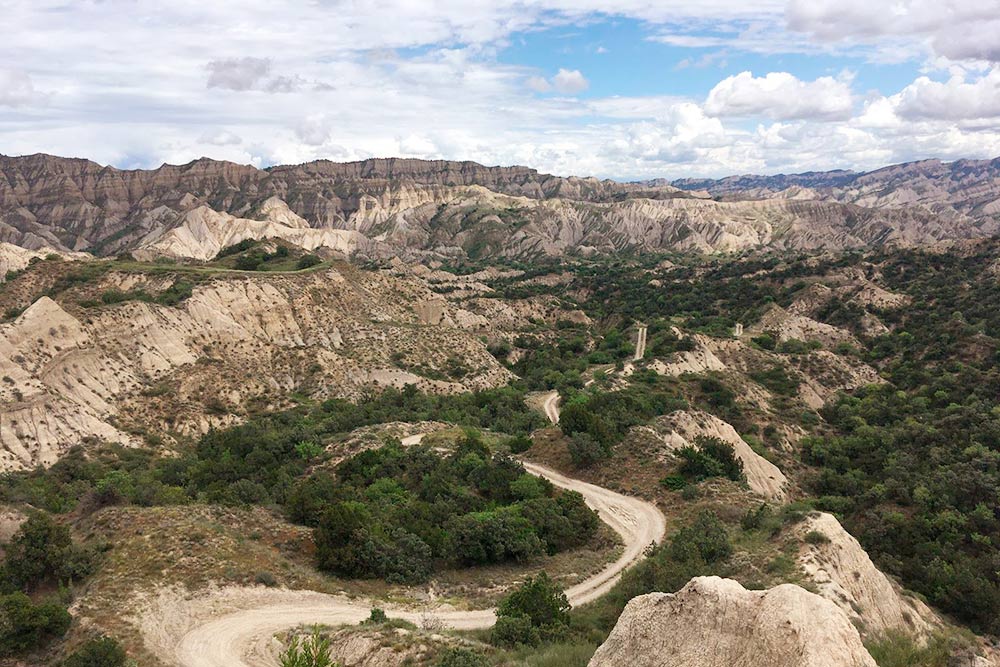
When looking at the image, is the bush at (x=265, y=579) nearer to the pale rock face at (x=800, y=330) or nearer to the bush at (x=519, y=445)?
the bush at (x=519, y=445)

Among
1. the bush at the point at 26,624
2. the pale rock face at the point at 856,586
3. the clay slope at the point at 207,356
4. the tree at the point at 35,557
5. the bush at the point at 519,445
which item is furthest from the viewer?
the clay slope at the point at 207,356

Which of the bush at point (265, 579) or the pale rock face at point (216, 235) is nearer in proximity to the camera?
the bush at point (265, 579)

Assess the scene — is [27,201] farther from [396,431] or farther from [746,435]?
[746,435]

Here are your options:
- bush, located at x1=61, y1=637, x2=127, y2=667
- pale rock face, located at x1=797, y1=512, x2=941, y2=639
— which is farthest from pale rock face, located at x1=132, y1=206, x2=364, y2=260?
pale rock face, located at x1=797, y1=512, x2=941, y2=639

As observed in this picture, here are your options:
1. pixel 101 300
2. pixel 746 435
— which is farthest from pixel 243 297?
pixel 746 435

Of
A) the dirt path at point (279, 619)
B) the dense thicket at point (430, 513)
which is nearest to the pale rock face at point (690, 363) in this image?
the dense thicket at point (430, 513)
